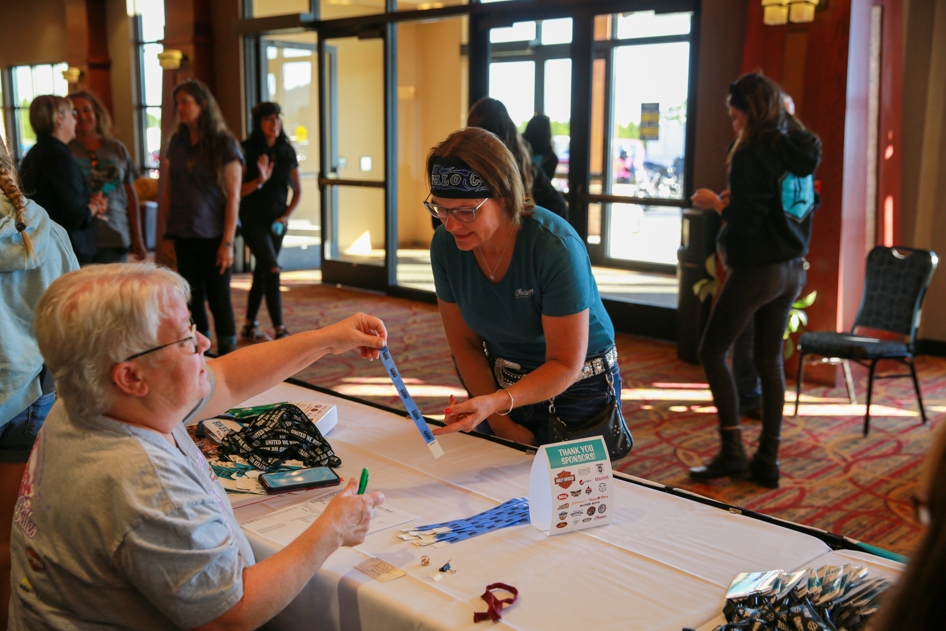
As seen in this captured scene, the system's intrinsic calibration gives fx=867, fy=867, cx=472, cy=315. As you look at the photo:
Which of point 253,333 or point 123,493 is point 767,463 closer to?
point 123,493

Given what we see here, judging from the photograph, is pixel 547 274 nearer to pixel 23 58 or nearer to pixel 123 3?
pixel 123 3

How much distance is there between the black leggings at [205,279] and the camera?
4766 mm

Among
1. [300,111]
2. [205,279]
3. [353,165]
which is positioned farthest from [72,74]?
[205,279]

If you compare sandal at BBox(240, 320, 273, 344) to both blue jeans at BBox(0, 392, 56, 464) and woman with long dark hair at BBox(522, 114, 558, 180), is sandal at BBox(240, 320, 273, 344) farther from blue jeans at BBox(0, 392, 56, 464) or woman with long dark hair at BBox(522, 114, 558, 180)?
blue jeans at BBox(0, 392, 56, 464)

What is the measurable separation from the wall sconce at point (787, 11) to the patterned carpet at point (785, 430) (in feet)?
6.87

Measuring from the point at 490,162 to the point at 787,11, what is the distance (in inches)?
146

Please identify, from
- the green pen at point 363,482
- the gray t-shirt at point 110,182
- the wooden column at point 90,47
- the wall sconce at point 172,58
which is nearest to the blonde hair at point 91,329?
the green pen at point 363,482

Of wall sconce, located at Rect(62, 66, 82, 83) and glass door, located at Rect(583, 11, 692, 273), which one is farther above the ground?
wall sconce, located at Rect(62, 66, 82, 83)

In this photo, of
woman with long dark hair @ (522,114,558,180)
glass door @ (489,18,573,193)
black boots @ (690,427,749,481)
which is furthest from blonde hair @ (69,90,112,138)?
black boots @ (690,427,749,481)

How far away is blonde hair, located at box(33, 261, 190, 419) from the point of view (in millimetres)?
1184

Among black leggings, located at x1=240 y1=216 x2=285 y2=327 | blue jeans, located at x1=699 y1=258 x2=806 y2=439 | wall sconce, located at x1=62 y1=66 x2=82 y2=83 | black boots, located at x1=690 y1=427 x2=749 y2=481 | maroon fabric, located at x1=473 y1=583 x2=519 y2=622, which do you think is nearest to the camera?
maroon fabric, located at x1=473 y1=583 x2=519 y2=622

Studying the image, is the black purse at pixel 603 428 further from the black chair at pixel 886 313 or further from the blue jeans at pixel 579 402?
the black chair at pixel 886 313

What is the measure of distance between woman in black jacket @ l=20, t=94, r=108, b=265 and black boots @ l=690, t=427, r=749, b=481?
286 centimetres

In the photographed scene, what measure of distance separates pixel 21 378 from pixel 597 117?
5144 mm
